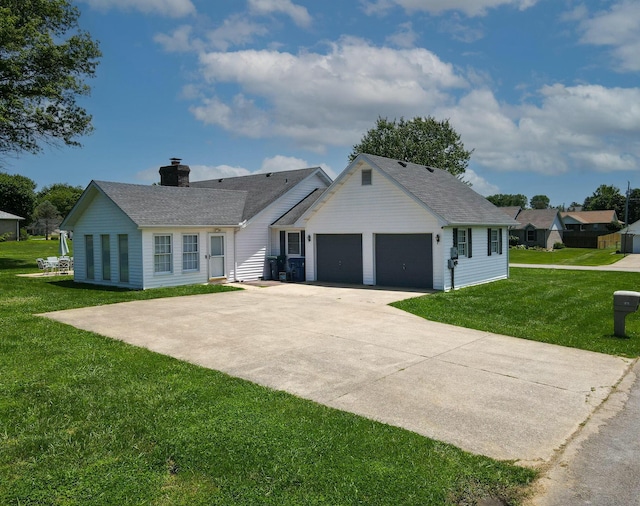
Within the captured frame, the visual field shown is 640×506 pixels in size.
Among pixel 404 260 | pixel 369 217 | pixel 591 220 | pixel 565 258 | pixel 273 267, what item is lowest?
pixel 565 258

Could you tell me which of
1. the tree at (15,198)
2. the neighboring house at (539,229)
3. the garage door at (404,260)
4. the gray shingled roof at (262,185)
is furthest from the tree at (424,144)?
the tree at (15,198)

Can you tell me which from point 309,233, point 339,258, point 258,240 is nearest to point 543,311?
point 339,258

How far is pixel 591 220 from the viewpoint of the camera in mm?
70125

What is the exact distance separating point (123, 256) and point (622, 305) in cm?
1652

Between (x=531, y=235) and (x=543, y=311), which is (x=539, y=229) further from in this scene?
(x=543, y=311)

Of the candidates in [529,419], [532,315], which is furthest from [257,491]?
[532,315]

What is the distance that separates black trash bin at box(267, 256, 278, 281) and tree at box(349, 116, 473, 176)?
28.1 metres

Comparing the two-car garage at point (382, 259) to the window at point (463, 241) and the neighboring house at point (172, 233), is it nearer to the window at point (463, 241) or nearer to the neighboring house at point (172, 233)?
the window at point (463, 241)

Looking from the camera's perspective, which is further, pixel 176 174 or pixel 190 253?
pixel 176 174

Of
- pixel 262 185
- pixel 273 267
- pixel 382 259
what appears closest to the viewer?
pixel 382 259

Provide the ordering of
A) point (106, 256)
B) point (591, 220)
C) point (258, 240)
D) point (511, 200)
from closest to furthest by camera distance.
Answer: point (106, 256) < point (258, 240) < point (591, 220) < point (511, 200)

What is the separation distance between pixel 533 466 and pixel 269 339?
612 cm

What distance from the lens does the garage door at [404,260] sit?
702 inches

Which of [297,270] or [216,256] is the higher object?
[216,256]
